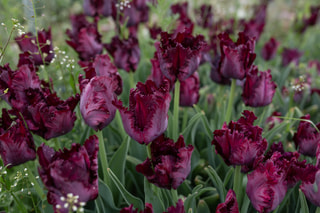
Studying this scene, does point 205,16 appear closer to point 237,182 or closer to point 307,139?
point 307,139

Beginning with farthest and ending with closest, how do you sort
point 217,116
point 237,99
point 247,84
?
point 237,99
point 217,116
point 247,84

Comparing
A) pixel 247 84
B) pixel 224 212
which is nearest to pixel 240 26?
pixel 247 84

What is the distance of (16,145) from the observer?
802 millimetres

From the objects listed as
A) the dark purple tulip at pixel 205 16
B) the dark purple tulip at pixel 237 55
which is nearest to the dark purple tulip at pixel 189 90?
the dark purple tulip at pixel 237 55

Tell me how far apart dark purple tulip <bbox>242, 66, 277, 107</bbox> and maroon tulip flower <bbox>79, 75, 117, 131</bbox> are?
491 millimetres

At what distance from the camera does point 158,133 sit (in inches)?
31.6

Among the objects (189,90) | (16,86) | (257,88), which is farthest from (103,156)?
(257,88)

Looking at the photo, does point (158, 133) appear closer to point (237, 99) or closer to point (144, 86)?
point (144, 86)

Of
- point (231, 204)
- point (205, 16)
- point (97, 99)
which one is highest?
point (205, 16)

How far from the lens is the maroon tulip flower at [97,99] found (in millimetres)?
A: 789

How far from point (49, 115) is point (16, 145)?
0.11m

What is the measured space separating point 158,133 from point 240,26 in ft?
5.88

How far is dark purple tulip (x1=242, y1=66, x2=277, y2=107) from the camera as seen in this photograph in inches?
42.6

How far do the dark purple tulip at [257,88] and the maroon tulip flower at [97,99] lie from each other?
0.49 meters
